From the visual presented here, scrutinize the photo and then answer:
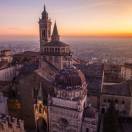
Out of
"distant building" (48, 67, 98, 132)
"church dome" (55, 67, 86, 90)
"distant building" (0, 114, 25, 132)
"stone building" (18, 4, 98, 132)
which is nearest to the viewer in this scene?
"distant building" (0, 114, 25, 132)

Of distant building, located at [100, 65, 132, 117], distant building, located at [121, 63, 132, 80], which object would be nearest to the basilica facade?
Result: distant building, located at [100, 65, 132, 117]

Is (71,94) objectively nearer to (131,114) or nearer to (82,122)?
(82,122)

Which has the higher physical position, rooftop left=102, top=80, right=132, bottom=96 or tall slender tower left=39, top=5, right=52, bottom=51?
tall slender tower left=39, top=5, right=52, bottom=51

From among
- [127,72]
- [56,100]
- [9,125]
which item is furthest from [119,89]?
[9,125]

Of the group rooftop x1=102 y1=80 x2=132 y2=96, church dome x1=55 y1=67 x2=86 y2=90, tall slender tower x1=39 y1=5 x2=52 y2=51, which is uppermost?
tall slender tower x1=39 y1=5 x2=52 y2=51

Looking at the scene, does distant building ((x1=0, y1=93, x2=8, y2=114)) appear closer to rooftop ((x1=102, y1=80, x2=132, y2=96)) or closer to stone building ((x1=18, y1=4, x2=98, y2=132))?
stone building ((x1=18, y1=4, x2=98, y2=132))

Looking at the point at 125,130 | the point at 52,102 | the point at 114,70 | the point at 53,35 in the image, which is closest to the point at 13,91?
the point at 52,102

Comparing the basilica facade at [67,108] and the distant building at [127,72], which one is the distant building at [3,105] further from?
the distant building at [127,72]

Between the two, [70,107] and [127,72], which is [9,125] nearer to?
[70,107]
